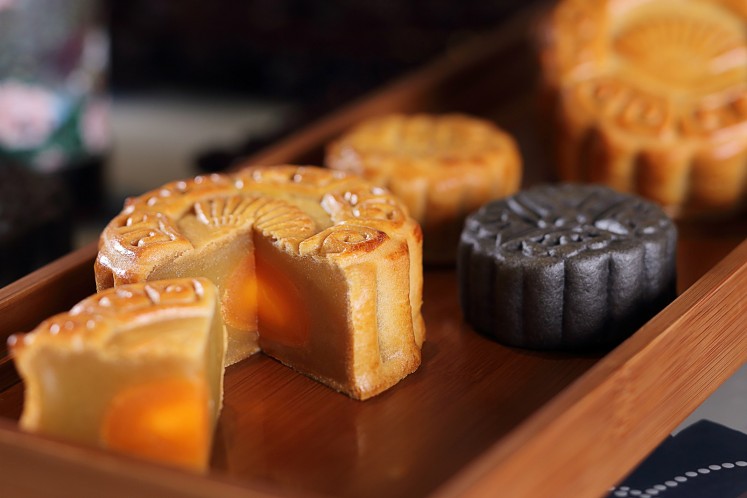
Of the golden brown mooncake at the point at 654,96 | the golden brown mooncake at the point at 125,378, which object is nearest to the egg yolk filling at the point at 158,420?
the golden brown mooncake at the point at 125,378

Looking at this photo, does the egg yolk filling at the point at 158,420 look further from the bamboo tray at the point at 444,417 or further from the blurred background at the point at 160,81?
the blurred background at the point at 160,81

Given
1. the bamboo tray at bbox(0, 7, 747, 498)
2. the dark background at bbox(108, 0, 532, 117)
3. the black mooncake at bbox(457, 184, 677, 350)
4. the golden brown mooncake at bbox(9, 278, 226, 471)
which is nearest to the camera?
the bamboo tray at bbox(0, 7, 747, 498)

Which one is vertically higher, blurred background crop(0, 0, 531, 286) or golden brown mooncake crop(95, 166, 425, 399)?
golden brown mooncake crop(95, 166, 425, 399)

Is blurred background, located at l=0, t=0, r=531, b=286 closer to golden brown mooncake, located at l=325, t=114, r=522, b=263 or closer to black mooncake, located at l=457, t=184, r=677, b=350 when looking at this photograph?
golden brown mooncake, located at l=325, t=114, r=522, b=263

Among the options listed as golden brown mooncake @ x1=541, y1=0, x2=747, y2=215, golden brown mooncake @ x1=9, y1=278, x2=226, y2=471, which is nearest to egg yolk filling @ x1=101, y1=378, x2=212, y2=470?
golden brown mooncake @ x1=9, y1=278, x2=226, y2=471

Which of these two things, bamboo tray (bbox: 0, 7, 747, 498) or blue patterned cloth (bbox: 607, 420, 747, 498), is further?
blue patterned cloth (bbox: 607, 420, 747, 498)

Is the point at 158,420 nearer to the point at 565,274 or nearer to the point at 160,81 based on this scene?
the point at 565,274

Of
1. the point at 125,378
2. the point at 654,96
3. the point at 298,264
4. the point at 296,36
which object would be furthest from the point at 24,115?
the point at 125,378
